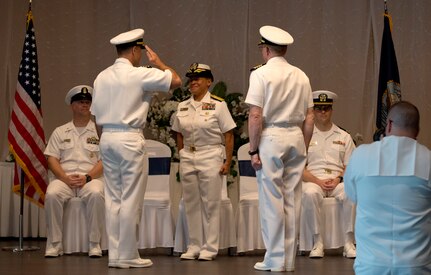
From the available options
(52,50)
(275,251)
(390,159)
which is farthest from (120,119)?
(52,50)

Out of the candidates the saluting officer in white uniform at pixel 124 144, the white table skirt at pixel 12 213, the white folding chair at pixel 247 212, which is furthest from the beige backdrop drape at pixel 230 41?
the saluting officer in white uniform at pixel 124 144

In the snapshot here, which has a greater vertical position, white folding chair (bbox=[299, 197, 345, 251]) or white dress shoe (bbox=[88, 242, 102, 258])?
white folding chair (bbox=[299, 197, 345, 251])

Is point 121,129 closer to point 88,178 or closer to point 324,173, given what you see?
point 88,178

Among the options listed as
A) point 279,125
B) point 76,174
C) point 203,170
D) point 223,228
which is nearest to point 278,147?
point 279,125

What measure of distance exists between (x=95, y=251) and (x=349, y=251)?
2191 millimetres

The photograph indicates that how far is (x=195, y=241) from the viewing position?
7.71m

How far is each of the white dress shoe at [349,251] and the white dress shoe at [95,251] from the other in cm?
213

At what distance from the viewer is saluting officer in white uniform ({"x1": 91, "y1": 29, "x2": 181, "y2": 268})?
21.7 feet

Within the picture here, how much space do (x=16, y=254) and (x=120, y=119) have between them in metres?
2.05

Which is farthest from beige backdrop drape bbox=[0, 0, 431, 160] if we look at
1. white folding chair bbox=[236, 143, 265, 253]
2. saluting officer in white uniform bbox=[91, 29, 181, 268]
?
saluting officer in white uniform bbox=[91, 29, 181, 268]

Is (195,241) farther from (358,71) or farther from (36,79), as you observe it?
(358,71)

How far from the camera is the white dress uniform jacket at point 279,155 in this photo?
641 centimetres

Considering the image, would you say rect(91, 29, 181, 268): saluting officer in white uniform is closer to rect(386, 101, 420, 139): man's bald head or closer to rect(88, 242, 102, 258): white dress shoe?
rect(88, 242, 102, 258): white dress shoe

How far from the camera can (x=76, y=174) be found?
8.00m
